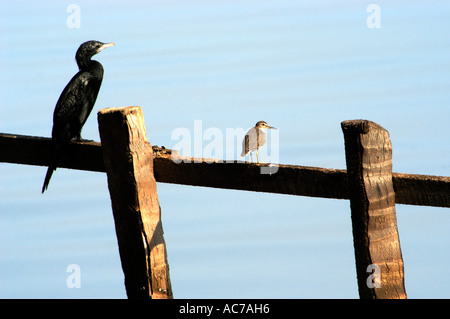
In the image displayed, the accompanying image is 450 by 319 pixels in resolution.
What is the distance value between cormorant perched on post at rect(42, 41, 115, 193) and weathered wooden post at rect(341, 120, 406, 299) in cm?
287

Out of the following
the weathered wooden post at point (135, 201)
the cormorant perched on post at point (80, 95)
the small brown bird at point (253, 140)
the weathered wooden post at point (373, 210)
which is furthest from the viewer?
the cormorant perched on post at point (80, 95)

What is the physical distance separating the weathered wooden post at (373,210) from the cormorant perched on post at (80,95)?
9.42ft

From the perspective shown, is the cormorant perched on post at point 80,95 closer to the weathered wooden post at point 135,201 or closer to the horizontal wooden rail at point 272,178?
the horizontal wooden rail at point 272,178

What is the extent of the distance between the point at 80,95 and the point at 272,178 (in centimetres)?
318

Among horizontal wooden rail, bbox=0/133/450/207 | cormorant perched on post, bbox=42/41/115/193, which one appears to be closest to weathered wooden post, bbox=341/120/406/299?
horizontal wooden rail, bbox=0/133/450/207

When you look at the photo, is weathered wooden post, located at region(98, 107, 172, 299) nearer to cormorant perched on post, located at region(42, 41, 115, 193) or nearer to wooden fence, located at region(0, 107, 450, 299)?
wooden fence, located at region(0, 107, 450, 299)

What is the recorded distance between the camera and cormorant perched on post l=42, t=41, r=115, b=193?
20.2 ft

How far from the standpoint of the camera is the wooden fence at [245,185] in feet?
11.1

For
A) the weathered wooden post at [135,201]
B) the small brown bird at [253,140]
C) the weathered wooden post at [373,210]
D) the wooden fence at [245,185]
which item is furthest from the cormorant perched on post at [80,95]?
the weathered wooden post at [373,210]

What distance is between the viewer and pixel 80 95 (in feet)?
21.2

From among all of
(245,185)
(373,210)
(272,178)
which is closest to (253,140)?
(245,185)

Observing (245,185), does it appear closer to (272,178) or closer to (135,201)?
(272,178)
